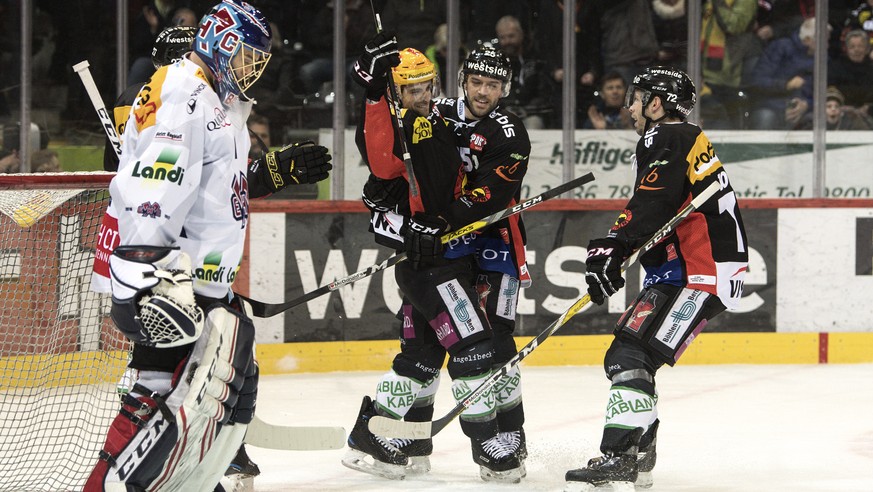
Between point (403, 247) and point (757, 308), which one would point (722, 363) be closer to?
point (757, 308)

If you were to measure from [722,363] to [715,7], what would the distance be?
1.87 metres

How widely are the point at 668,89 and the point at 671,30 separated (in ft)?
10.1

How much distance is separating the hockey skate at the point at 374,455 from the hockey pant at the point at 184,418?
120 centimetres

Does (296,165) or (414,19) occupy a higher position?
(414,19)

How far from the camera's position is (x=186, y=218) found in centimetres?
243

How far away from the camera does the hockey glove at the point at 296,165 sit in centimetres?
295

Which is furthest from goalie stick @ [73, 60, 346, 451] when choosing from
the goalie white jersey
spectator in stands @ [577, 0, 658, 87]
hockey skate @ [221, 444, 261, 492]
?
spectator in stands @ [577, 0, 658, 87]

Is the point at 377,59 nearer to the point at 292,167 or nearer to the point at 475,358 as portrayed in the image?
the point at 292,167

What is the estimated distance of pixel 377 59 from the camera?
3355mm

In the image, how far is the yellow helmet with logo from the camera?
3621mm

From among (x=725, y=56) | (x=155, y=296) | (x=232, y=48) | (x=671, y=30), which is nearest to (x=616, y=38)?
(x=671, y=30)

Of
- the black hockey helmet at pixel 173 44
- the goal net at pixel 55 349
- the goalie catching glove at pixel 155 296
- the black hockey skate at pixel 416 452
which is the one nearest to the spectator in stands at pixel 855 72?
the black hockey skate at pixel 416 452

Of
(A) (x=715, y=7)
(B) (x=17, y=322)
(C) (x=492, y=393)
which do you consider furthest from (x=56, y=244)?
(A) (x=715, y=7)

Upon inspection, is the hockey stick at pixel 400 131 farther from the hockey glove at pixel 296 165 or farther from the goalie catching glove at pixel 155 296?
→ the goalie catching glove at pixel 155 296
